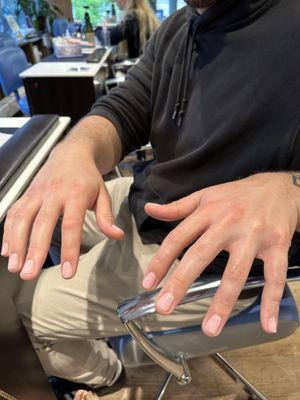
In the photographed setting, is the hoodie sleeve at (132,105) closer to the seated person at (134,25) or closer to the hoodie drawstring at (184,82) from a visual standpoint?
the hoodie drawstring at (184,82)

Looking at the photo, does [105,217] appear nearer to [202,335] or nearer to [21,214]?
[21,214]

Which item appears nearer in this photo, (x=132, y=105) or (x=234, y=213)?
(x=234, y=213)

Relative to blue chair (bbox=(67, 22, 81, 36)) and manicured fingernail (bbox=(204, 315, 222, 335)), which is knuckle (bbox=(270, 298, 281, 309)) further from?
blue chair (bbox=(67, 22, 81, 36))

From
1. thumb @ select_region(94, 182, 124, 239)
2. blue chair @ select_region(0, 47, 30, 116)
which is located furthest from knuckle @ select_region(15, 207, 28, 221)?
blue chair @ select_region(0, 47, 30, 116)

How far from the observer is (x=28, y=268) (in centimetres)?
42

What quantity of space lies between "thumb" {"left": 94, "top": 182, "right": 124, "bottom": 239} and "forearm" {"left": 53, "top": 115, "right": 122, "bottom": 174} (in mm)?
126

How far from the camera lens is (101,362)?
0.95 metres

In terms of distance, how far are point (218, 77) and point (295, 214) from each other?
0.39 metres

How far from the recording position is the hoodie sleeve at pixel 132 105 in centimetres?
88

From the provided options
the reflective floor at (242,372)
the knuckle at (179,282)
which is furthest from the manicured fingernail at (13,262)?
the reflective floor at (242,372)

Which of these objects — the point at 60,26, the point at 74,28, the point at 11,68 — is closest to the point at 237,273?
the point at 11,68

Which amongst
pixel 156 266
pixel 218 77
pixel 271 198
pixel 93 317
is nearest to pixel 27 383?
pixel 93 317

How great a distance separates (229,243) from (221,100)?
1.28ft

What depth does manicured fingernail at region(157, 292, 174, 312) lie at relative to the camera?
1.25 feet
